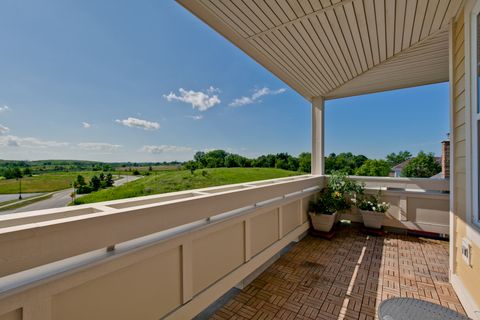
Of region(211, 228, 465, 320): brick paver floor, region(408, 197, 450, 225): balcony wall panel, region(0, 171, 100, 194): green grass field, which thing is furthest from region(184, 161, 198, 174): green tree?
region(408, 197, 450, 225): balcony wall panel

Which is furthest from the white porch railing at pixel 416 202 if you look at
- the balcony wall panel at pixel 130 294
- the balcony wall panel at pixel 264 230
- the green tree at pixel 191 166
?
the balcony wall panel at pixel 130 294

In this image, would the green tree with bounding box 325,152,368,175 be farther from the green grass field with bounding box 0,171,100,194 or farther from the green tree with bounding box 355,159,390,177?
the green grass field with bounding box 0,171,100,194

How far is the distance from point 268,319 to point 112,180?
62.6 inches

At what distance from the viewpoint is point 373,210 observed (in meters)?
3.83

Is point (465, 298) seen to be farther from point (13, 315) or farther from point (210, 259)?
point (13, 315)

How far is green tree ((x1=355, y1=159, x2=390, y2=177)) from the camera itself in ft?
13.5

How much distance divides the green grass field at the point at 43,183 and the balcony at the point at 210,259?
0.48 ft

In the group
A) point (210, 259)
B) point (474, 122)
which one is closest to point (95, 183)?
point (210, 259)

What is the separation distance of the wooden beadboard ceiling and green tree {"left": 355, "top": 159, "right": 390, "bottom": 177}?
147 centimetres

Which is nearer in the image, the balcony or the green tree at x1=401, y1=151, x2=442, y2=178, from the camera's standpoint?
the balcony

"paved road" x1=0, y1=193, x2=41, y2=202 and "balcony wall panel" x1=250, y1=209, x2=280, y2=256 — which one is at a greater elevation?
"paved road" x1=0, y1=193, x2=41, y2=202

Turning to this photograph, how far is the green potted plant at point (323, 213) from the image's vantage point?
11.8ft

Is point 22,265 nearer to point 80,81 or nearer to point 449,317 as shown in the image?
point 80,81

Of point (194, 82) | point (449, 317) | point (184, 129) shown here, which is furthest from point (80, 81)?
point (449, 317)
